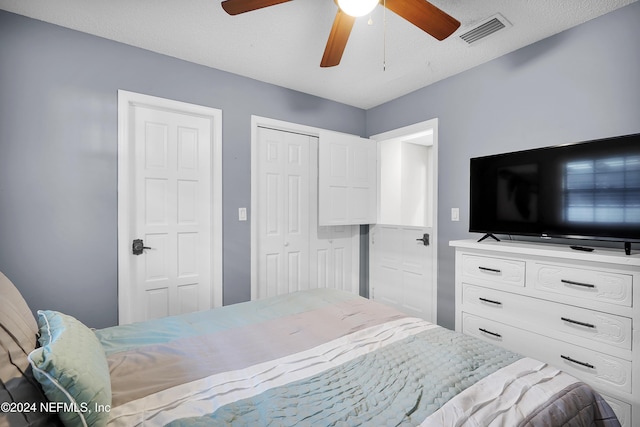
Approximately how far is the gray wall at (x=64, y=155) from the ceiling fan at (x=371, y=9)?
1.42m

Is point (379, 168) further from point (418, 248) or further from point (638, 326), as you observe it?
point (638, 326)

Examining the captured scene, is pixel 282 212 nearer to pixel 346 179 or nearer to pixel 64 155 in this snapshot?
pixel 346 179

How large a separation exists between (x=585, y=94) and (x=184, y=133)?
309cm

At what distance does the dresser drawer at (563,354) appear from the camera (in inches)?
61.7

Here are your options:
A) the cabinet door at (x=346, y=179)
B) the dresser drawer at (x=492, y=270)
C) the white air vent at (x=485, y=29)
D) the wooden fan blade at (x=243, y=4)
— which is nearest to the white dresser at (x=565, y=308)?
the dresser drawer at (x=492, y=270)

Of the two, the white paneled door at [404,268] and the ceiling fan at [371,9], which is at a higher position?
the ceiling fan at [371,9]

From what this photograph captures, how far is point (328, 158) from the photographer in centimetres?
322

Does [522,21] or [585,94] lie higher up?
[522,21]

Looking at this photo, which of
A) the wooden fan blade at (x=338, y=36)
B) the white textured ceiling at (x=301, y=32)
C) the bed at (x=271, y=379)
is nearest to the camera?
the bed at (x=271, y=379)

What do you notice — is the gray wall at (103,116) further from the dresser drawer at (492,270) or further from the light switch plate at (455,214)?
the dresser drawer at (492,270)

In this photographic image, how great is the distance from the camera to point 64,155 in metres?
2.08

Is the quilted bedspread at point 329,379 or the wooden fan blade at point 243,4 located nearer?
the quilted bedspread at point 329,379

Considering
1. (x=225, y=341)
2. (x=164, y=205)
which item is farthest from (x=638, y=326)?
(x=164, y=205)


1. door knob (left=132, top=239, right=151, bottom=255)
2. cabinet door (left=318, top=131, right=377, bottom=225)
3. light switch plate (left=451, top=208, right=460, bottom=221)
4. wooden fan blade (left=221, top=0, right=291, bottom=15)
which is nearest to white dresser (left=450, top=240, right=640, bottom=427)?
light switch plate (left=451, top=208, right=460, bottom=221)
